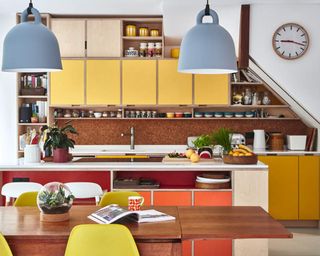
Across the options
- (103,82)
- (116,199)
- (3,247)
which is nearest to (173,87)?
(103,82)

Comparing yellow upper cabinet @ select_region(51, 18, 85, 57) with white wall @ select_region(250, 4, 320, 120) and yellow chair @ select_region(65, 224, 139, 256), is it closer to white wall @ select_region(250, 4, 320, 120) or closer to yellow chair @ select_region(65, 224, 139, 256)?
white wall @ select_region(250, 4, 320, 120)

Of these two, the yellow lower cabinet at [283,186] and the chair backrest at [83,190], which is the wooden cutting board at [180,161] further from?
the yellow lower cabinet at [283,186]

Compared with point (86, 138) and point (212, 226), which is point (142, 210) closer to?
point (212, 226)

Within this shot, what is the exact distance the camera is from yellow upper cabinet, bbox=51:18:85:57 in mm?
7328

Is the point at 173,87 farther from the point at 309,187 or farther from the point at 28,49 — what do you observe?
the point at 28,49

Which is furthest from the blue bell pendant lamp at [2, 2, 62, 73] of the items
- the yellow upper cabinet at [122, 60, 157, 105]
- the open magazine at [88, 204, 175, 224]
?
the yellow upper cabinet at [122, 60, 157, 105]

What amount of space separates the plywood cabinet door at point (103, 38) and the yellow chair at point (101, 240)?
498 cm

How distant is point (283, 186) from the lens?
22.3ft

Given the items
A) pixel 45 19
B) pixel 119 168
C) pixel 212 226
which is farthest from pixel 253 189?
pixel 45 19

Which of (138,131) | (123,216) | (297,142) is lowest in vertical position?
(123,216)

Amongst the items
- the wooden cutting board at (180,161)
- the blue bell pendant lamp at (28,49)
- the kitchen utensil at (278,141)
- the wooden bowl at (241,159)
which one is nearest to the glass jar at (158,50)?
the kitchen utensil at (278,141)

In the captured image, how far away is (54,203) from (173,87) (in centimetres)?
454

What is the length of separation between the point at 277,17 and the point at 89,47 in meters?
2.65

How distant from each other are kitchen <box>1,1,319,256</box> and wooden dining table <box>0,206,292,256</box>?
3850 millimetres
